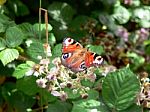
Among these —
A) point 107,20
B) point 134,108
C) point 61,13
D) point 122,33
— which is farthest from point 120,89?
point 122,33

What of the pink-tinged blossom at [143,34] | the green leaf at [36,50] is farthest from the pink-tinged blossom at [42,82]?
the pink-tinged blossom at [143,34]

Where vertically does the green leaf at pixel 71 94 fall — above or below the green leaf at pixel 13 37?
below

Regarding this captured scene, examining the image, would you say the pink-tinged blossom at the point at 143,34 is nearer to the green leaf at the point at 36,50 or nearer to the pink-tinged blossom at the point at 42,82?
the green leaf at the point at 36,50

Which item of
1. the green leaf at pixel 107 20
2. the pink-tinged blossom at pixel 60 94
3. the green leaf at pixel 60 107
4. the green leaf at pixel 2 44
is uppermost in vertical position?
the green leaf at pixel 107 20

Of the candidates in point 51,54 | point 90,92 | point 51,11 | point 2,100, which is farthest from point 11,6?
point 90,92

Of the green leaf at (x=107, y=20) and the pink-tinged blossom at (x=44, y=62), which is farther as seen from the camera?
the green leaf at (x=107, y=20)

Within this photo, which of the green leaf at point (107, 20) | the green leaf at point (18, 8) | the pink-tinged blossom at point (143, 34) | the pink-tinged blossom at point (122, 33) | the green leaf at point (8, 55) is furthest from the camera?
the pink-tinged blossom at point (143, 34)

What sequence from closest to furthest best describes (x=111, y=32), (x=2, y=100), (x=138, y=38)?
(x=2, y=100) < (x=111, y=32) < (x=138, y=38)

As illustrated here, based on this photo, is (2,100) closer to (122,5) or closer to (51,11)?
(51,11)
